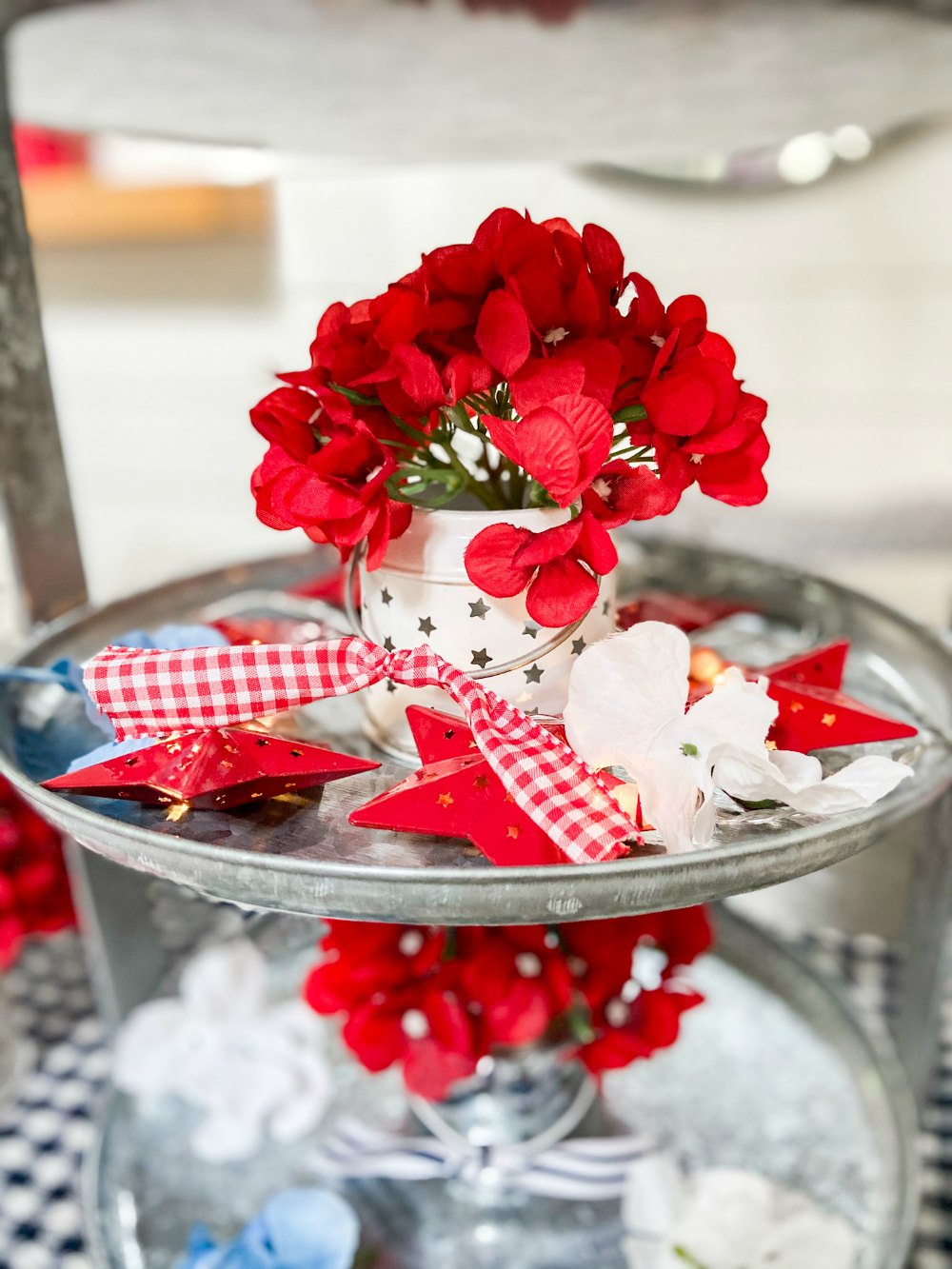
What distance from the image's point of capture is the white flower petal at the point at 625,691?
0.43m

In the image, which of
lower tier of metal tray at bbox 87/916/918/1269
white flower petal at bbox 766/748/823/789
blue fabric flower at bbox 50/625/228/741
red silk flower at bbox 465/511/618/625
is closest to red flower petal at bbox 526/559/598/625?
red silk flower at bbox 465/511/618/625

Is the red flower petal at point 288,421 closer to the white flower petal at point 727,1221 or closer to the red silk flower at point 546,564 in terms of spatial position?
the red silk flower at point 546,564

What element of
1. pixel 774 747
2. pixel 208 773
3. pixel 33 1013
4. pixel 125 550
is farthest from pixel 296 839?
pixel 125 550

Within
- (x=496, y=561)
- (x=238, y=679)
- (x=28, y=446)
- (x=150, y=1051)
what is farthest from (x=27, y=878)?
(x=496, y=561)

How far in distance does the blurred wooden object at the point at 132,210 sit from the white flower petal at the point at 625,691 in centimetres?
85

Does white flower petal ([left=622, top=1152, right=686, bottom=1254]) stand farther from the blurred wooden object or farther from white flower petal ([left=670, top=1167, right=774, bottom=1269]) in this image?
the blurred wooden object

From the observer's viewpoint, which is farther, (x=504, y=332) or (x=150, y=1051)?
(x=150, y=1051)

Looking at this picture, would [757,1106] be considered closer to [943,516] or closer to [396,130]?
[943,516]

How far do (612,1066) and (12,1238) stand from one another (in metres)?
0.45

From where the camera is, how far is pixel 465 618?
48 cm

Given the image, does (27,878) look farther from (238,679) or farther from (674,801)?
(674,801)

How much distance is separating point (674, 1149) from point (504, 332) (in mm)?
561

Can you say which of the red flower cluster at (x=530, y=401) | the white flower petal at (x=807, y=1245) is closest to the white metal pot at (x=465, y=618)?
the red flower cluster at (x=530, y=401)

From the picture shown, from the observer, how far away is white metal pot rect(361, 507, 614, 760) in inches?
18.6
